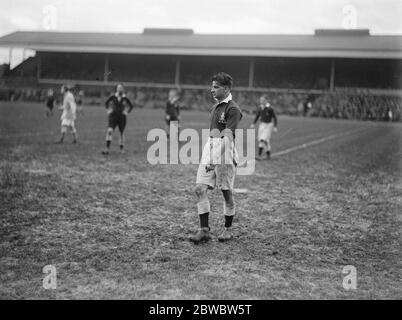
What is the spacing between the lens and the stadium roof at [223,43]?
39156 mm

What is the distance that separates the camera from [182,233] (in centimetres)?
599

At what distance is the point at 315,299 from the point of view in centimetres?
407

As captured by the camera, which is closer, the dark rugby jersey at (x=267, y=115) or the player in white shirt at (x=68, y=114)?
the dark rugby jersey at (x=267, y=115)

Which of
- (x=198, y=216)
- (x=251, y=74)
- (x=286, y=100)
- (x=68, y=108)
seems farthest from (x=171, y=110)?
(x=251, y=74)

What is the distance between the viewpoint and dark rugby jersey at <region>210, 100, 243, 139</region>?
212 inches

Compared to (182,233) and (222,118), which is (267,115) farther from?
(222,118)

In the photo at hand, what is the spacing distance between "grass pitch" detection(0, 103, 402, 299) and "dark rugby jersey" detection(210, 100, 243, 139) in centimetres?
130

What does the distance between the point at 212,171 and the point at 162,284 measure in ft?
5.47

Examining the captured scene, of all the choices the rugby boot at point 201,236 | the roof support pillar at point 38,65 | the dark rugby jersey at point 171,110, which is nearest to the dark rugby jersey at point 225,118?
the rugby boot at point 201,236

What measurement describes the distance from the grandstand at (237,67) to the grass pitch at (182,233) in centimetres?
2870

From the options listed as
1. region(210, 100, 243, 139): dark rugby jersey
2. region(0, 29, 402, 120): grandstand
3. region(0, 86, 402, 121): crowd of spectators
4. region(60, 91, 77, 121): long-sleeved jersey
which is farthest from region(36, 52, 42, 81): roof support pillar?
region(210, 100, 243, 139): dark rugby jersey

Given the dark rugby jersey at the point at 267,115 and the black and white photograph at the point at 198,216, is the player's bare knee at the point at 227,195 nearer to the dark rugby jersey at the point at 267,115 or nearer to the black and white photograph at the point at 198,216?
the black and white photograph at the point at 198,216
